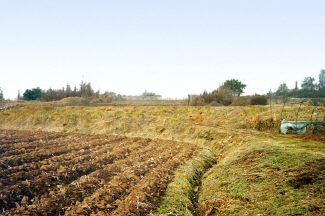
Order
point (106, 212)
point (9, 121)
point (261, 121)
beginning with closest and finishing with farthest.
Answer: point (106, 212), point (261, 121), point (9, 121)

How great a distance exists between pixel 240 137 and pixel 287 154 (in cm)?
392

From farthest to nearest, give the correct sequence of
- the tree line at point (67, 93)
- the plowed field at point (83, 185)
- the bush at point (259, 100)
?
the tree line at point (67, 93) < the bush at point (259, 100) < the plowed field at point (83, 185)

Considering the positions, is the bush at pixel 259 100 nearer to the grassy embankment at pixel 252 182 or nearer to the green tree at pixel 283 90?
the green tree at pixel 283 90

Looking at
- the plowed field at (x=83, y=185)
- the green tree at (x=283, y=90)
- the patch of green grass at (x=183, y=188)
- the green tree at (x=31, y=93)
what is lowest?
the patch of green grass at (x=183, y=188)

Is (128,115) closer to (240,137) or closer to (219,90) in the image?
(240,137)

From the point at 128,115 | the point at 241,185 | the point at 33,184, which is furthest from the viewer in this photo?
the point at 128,115

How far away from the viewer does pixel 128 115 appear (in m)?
17.1

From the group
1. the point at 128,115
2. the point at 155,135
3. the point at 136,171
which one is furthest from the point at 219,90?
the point at 136,171

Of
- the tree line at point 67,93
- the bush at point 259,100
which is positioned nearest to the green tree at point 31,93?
the tree line at point 67,93

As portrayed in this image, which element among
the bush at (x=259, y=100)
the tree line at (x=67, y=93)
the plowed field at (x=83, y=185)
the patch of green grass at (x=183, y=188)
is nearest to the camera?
the plowed field at (x=83, y=185)

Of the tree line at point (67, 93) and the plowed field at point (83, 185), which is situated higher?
the tree line at point (67, 93)

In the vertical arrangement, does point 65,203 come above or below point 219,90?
below

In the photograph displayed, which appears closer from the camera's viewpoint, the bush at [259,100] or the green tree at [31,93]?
the bush at [259,100]

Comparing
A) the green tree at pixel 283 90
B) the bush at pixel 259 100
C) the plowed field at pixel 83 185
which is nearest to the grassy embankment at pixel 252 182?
the plowed field at pixel 83 185
